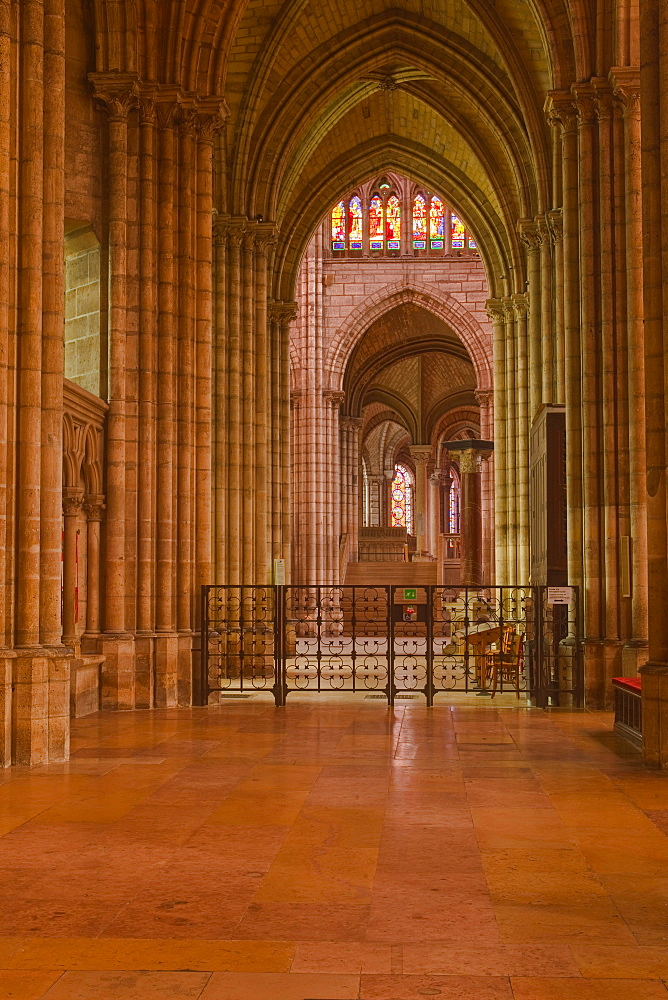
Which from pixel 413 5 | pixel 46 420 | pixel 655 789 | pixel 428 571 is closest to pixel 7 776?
pixel 46 420

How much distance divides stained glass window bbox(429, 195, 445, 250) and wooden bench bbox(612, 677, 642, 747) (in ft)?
96.2

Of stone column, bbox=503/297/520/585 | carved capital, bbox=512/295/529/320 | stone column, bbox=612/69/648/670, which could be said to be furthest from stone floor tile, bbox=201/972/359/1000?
carved capital, bbox=512/295/529/320

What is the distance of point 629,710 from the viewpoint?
10.2 m

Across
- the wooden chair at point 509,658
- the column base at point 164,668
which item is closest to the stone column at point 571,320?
the wooden chair at point 509,658

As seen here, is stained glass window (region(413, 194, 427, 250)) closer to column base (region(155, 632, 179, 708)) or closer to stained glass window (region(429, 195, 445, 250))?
stained glass window (region(429, 195, 445, 250))

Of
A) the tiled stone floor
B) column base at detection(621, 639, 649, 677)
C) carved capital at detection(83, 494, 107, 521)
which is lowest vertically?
the tiled stone floor

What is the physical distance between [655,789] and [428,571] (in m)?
34.0

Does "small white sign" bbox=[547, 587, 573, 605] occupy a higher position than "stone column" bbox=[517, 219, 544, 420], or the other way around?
"stone column" bbox=[517, 219, 544, 420]

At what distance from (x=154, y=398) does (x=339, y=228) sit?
1024 inches

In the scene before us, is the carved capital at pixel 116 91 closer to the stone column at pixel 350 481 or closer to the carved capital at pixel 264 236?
the carved capital at pixel 264 236

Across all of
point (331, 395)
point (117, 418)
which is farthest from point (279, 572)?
point (331, 395)

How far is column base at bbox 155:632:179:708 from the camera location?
1362 centimetres

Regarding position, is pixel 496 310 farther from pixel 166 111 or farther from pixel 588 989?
pixel 588 989

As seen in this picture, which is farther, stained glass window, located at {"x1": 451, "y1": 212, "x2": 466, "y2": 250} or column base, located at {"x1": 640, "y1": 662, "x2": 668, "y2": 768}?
stained glass window, located at {"x1": 451, "y1": 212, "x2": 466, "y2": 250}
